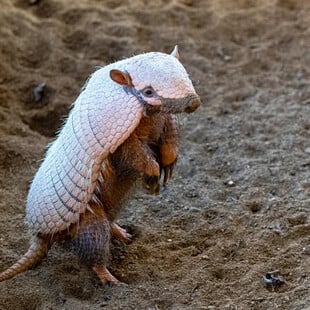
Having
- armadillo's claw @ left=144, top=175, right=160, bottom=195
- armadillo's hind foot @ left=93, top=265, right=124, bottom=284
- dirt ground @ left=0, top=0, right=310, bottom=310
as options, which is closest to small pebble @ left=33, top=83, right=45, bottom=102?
dirt ground @ left=0, top=0, right=310, bottom=310

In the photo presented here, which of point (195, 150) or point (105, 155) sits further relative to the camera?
point (195, 150)

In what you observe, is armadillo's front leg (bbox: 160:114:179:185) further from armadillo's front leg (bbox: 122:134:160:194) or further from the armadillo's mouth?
the armadillo's mouth

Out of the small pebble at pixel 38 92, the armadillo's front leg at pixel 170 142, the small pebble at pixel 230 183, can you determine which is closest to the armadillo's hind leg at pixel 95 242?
the armadillo's front leg at pixel 170 142

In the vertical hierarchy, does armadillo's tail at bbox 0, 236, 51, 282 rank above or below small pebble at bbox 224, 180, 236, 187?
above

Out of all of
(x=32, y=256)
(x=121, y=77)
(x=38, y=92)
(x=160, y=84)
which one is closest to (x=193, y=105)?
(x=160, y=84)

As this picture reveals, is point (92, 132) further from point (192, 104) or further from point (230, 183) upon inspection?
point (230, 183)

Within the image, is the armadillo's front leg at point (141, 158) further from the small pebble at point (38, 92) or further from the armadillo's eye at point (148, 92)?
the small pebble at point (38, 92)
